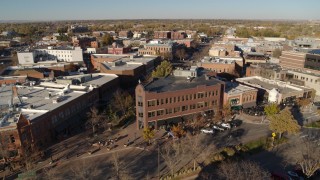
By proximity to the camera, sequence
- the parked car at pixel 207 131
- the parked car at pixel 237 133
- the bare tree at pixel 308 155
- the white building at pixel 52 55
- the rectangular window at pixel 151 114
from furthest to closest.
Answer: the white building at pixel 52 55
the rectangular window at pixel 151 114
the parked car at pixel 207 131
the parked car at pixel 237 133
the bare tree at pixel 308 155

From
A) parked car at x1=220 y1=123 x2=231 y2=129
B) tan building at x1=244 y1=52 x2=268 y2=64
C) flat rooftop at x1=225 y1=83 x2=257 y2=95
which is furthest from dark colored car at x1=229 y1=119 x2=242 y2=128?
tan building at x1=244 y1=52 x2=268 y2=64

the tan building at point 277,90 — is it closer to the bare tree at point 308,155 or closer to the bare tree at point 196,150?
the bare tree at point 308,155

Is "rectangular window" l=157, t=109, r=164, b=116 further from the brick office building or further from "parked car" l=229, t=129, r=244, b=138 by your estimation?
"parked car" l=229, t=129, r=244, b=138

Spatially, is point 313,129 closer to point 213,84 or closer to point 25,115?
point 213,84

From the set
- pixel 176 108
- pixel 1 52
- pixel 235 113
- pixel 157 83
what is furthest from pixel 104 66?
pixel 1 52

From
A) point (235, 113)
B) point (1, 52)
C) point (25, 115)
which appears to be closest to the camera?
point (25, 115)

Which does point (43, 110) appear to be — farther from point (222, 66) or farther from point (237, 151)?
point (222, 66)

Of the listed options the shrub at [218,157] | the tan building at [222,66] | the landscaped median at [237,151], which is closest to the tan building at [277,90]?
the tan building at [222,66]

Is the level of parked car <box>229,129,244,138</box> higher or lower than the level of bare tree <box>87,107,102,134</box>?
lower
